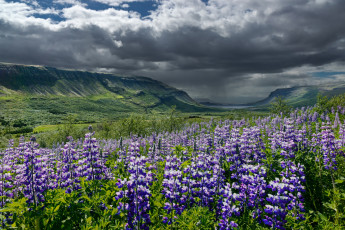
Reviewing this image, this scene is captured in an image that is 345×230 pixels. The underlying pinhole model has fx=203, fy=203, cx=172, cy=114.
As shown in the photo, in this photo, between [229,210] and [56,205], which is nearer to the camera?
[229,210]

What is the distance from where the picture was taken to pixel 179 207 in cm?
655

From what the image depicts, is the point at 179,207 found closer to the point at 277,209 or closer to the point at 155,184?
the point at 155,184

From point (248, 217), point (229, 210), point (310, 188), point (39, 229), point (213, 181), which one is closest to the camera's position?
point (39, 229)

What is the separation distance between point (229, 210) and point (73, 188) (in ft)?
20.3

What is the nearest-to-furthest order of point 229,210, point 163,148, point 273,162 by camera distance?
point 229,210
point 273,162
point 163,148

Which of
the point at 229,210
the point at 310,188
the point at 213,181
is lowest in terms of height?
the point at 310,188

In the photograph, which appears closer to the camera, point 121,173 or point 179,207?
point 179,207

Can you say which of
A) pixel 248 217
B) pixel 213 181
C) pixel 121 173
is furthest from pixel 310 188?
pixel 121 173

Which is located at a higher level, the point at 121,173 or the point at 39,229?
the point at 121,173

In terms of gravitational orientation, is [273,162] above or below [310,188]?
above

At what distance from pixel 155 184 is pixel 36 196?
13.9 feet

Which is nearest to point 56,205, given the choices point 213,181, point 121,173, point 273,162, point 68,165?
point 121,173

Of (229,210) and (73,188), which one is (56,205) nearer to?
(73,188)

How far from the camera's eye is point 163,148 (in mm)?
17125
